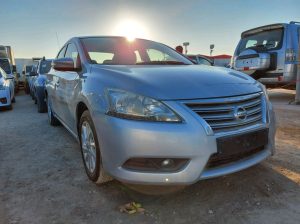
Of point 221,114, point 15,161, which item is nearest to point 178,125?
point 221,114

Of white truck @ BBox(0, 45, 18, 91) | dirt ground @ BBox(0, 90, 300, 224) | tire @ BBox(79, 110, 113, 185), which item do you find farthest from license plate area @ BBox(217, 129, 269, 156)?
white truck @ BBox(0, 45, 18, 91)

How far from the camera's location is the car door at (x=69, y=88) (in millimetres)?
3701

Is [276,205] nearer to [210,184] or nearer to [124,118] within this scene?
[210,184]

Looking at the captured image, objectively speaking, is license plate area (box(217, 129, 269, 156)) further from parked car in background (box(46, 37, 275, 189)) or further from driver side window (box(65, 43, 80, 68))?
driver side window (box(65, 43, 80, 68))

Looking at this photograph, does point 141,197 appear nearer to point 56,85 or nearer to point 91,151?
point 91,151

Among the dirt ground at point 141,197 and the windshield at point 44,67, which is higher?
the windshield at point 44,67

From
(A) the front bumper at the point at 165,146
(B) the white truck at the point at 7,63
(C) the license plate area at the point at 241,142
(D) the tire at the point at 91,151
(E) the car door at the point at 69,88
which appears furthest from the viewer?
(B) the white truck at the point at 7,63

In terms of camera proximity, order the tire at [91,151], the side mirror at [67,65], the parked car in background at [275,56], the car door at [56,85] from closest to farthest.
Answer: the tire at [91,151] → the side mirror at [67,65] → the car door at [56,85] → the parked car in background at [275,56]

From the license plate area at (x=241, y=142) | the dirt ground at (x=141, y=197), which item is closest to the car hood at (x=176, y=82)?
the license plate area at (x=241, y=142)

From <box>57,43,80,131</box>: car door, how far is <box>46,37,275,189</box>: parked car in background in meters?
0.61

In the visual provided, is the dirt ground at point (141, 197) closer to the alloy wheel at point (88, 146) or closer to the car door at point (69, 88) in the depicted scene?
the alloy wheel at point (88, 146)

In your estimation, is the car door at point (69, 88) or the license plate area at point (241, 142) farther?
the car door at point (69, 88)

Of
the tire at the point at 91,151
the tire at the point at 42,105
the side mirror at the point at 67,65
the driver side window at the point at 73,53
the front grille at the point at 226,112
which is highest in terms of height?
the driver side window at the point at 73,53

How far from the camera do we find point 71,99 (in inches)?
146
